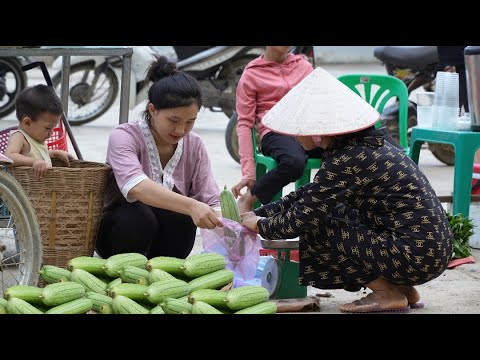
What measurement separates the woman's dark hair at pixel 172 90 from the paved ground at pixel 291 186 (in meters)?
1.04

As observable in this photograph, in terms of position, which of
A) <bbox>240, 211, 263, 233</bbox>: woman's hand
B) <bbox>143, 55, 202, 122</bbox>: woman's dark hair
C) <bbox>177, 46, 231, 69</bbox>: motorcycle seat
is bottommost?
<bbox>240, 211, 263, 233</bbox>: woman's hand

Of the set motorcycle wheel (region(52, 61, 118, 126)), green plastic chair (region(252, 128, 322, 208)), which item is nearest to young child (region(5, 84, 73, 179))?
green plastic chair (region(252, 128, 322, 208))

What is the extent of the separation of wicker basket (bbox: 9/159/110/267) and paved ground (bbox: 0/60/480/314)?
106 centimetres

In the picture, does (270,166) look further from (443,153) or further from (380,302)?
(443,153)

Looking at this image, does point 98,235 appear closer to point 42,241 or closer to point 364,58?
point 42,241

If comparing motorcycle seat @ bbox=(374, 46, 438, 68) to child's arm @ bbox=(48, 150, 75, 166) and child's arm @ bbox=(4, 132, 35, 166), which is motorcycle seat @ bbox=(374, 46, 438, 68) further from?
child's arm @ bbox=(4, 132, 35, 166)

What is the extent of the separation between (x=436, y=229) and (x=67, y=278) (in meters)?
1.46

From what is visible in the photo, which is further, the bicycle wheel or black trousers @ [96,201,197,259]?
black trousers @ [96,201,197,259]

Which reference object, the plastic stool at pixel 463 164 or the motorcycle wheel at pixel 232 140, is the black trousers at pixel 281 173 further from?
the motorcycle wheel at pixel 232 140

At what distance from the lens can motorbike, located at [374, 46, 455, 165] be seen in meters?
8.43

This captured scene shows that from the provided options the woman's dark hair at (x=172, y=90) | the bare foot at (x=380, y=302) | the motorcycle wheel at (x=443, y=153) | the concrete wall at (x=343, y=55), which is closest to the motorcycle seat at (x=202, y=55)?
the motorcycle wheel at (x=443, y=153)

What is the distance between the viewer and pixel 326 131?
3.66 metres

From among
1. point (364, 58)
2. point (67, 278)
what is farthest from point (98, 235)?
point (364, 58)

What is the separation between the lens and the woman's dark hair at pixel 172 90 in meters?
3.89
